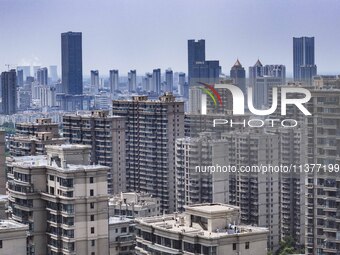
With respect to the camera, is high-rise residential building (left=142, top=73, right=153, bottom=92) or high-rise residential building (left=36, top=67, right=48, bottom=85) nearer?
high-rise residential building (left=142, top=73, right=153, bottom=92)

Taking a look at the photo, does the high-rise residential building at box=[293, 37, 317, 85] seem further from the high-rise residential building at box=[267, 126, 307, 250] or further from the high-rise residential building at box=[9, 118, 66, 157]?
the high-rise residential building at box=[267, 126, 307, 250]

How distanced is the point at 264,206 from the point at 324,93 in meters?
2.81

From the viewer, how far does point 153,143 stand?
12.1 metres

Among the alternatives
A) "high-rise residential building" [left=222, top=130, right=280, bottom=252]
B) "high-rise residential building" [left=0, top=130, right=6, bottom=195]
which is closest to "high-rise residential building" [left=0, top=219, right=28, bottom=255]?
"high-rise residential building" [left=0, top=130, right=6, bottom=195]

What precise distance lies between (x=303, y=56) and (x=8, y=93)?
397 inches

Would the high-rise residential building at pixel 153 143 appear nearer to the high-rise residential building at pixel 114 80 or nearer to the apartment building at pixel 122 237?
the apartment building at pixel 122 237

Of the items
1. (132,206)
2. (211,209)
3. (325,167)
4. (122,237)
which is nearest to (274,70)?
(132,206)

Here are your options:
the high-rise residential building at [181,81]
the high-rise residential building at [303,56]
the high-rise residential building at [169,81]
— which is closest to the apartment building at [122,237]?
the high-rise residential building at [303,56]

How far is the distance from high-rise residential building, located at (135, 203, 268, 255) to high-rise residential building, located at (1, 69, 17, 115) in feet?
63.9

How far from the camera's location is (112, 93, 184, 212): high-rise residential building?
38.3 ft

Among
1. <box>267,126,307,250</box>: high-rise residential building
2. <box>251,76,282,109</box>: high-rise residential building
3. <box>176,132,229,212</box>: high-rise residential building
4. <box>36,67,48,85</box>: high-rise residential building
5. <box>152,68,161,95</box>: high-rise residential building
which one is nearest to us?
<box>251,76,282,109</box>: high-rise residential building

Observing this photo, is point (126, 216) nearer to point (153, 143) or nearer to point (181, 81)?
point (153, 143)

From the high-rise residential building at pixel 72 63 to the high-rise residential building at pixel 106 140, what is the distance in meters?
15.7

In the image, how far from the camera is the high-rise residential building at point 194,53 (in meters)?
20.2
